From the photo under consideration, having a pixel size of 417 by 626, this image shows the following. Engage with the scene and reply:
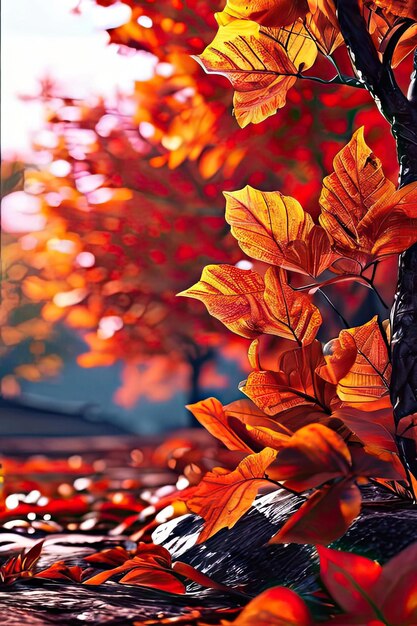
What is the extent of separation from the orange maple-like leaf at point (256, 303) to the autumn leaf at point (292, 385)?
15 mm

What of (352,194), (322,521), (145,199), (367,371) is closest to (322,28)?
(352,194)

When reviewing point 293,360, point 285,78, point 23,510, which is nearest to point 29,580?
point 293,360

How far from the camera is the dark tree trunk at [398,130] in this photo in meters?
0.57

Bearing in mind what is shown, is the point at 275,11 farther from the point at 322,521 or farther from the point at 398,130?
the point at 322,521

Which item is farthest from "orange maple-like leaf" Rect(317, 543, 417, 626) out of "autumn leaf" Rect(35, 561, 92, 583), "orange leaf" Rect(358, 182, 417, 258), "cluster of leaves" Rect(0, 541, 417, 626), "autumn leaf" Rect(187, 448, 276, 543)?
"autumn leaf" Rect(35, 561, 92, 583)

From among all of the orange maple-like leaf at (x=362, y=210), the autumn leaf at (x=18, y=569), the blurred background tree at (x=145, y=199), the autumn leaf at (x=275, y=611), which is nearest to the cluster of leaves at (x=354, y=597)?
the autumn leaf at (x=275, y=611)

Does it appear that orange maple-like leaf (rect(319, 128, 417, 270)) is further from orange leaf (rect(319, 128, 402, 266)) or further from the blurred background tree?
the blurred background tree

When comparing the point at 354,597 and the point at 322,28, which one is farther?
the point at 322,28

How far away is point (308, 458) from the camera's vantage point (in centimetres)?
46

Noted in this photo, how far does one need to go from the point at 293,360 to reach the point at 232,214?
127 millimetres

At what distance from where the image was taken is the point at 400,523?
0.62 m

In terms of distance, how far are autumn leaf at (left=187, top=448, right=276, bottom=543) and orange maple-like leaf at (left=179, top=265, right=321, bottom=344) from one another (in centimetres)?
10

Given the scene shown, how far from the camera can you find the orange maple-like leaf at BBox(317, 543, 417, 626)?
46 cm

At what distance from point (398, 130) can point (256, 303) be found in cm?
17
